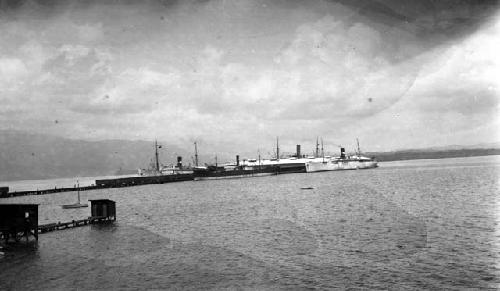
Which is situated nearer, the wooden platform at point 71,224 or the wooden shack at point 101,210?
the wooden platform at point 71,224

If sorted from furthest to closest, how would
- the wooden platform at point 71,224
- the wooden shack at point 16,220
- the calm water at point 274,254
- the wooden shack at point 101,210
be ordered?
the wooden shack at point 101,210
the wooden platform at point 71,224
the wooden shack at point 16,220
the calm water at point 274,254

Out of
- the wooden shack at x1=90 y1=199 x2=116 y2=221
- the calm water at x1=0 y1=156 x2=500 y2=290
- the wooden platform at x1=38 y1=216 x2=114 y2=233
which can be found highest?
the wooden shack at x1=90 y1=199 x2=116 y2=221

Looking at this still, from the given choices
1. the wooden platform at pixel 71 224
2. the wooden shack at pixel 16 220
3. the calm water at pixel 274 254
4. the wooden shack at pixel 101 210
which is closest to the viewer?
the calm water at pixel 274 254

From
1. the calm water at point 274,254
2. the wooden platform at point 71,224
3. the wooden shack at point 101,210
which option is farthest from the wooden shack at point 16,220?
the wooden shack at point 101,210

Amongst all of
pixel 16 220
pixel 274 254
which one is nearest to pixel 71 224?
pixel 16 220

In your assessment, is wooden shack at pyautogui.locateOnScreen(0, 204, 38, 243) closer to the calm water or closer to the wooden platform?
the calm water

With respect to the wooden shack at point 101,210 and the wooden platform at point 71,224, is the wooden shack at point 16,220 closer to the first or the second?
the wooden platform at point 71,224

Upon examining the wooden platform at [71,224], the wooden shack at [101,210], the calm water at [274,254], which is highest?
the wooden shack at [101,210]

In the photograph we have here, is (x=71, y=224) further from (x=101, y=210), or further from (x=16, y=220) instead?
(x=16, y=220)

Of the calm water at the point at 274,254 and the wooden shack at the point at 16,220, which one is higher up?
the wooden shack at the point at 16,220

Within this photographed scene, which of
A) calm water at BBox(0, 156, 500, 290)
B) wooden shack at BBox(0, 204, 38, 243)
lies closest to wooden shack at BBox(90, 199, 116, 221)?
calm water at BBox(0, 156, 500, 290)
